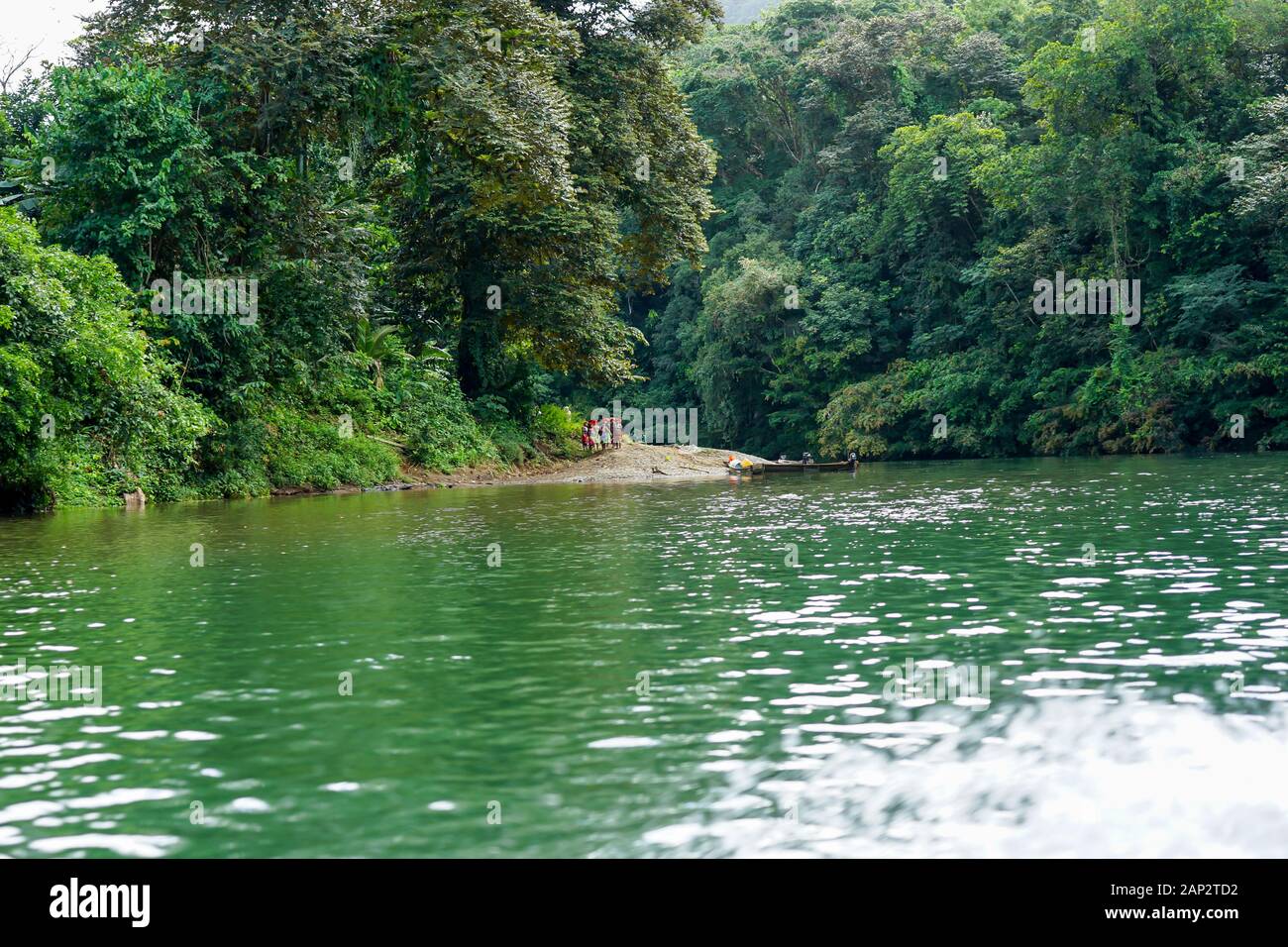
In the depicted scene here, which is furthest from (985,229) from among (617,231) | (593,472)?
(593,472)

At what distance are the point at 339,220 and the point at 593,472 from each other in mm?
11237

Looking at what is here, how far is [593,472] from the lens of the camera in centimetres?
4041

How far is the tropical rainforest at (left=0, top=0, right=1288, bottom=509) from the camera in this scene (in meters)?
27.9

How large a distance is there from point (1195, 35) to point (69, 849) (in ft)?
158

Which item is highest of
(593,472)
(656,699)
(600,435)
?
(600,435)

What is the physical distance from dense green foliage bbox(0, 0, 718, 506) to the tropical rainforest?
10 cm

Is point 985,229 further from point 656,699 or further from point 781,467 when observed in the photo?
point 656,699

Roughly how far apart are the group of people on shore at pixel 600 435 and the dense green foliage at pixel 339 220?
2.67m

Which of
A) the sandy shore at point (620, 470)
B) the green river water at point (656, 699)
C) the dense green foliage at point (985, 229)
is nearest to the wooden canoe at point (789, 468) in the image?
the sandy shore at point (620, 470)

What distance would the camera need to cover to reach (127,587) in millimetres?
13609

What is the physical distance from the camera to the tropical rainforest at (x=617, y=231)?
91.5ft

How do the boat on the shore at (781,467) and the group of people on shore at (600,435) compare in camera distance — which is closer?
the boat on the shore at (781,467)

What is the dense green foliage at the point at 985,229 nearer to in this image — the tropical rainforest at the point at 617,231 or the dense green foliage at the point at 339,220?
the tropical rainforest at the point at 617,231
